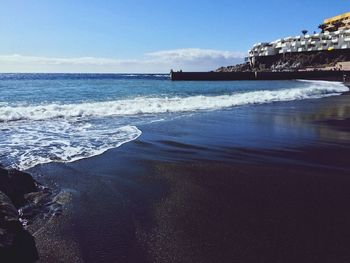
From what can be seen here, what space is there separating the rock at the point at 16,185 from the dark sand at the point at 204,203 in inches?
19.5

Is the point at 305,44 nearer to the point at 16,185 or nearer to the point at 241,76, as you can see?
the point at 241,76

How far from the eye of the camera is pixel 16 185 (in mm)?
4883

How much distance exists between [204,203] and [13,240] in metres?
2.40

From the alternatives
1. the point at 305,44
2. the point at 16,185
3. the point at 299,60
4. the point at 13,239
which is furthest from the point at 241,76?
the point at 13,239

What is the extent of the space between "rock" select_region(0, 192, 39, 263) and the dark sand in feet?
0.48

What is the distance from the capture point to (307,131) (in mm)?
10281

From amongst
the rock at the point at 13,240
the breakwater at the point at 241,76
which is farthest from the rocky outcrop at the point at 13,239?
the breakwater at the point at 241,76

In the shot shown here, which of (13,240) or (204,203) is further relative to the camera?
(204,203)

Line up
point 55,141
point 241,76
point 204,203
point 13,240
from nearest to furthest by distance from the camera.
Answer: point 13,240 < point 204,203 < point 55,141 < point 241,76

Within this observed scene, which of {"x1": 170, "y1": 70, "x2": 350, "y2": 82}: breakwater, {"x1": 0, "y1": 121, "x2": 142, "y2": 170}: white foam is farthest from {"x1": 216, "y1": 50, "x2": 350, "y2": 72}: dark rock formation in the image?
{"x1": 0, "y1": 121, "x2": 142, "y2": 170}: white foam

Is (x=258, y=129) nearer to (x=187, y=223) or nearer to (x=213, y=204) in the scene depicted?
(x=213, y=204)

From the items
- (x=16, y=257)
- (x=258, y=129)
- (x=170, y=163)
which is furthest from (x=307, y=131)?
→ (x=16, y=257)

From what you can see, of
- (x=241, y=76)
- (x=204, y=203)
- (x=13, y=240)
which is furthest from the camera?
(x=241, y=76)

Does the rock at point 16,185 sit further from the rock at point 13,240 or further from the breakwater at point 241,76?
the breakwater at point 241,76
